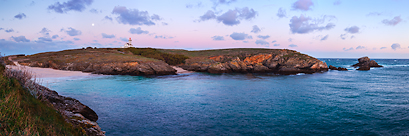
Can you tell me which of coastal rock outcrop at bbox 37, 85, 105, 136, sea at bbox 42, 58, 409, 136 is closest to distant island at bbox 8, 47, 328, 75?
sea at bbox 42, 58, 409, 136

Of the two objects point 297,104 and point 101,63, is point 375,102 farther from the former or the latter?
point 101,63

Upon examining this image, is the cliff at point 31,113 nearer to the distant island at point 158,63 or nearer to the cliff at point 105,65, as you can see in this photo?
the cliff at point 105,65

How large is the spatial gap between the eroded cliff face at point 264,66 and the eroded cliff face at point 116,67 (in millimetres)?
11022

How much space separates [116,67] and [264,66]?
34.9m

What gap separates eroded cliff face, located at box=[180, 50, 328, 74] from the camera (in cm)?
5016

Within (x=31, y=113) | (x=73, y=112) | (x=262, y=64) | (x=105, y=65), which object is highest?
(x=262, y=64)

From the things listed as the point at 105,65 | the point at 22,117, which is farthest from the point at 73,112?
the point at 105,65

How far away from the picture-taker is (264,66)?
52.9 m

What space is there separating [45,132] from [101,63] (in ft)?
136

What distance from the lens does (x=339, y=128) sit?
11.5 m

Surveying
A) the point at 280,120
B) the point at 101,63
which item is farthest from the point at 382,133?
the point at 101,63

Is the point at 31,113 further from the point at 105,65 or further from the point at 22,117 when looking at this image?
the point at 105,65

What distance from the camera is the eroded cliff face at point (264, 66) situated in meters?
50.2

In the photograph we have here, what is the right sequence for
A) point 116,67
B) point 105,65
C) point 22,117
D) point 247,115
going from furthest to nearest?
point 105,65, point 116,67, point 247,115, point 22,117
